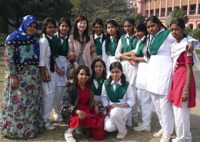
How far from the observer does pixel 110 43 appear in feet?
18.5

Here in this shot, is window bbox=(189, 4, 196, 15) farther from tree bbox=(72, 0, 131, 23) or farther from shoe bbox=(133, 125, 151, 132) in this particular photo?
shoe bbox=(133, 125, 151, 132)

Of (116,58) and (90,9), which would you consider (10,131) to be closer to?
(116,58)

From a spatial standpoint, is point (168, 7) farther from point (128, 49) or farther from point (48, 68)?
point (48, 68)

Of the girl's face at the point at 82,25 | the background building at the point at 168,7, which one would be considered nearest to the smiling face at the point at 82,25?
the girl's face at the point at 82,25

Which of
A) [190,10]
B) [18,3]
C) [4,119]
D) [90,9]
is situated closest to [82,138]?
[4,119]

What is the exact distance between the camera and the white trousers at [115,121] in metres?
4.83

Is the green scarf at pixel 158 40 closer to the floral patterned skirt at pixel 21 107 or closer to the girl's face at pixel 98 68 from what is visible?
the girl's face at pixel 98 68

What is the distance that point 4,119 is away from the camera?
477 cm

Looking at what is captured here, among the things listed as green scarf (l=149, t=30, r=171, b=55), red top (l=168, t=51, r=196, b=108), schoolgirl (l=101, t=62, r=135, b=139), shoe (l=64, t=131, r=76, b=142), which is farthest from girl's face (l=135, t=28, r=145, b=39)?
shoe (l=64, t=131, r=76, b=142)

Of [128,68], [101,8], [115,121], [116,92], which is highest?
[101,8]

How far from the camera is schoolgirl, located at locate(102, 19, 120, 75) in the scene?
5.58 m

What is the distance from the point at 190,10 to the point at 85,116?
55.1 meters

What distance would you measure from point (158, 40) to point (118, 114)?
4.08 feet

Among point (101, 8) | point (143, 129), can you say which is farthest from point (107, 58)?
point (101, 8)
